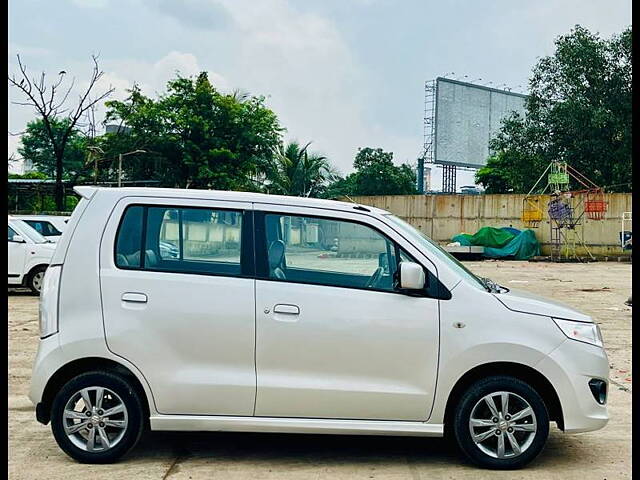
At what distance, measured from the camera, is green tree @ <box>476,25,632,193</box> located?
44.3m

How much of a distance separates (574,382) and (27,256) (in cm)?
1311

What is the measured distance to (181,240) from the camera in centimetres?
561

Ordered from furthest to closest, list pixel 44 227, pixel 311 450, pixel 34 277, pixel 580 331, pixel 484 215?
pixel 484 215
pixel 44 227
pixel 34 277
pixel 311 450
pixel 580 331

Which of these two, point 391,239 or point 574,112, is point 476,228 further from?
point 391,239

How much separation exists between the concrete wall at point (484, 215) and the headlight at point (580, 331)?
33581mm

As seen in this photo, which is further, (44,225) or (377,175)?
(377,175)

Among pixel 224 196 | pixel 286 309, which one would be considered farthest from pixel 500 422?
pixel 224 196

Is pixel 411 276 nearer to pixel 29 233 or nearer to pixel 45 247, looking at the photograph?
pixel 45 247

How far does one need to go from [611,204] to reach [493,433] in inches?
1377

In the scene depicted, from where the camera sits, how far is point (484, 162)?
73.3 m

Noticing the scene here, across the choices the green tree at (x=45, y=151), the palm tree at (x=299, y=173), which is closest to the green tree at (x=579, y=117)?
the palm tree at (x=299, y=173)
